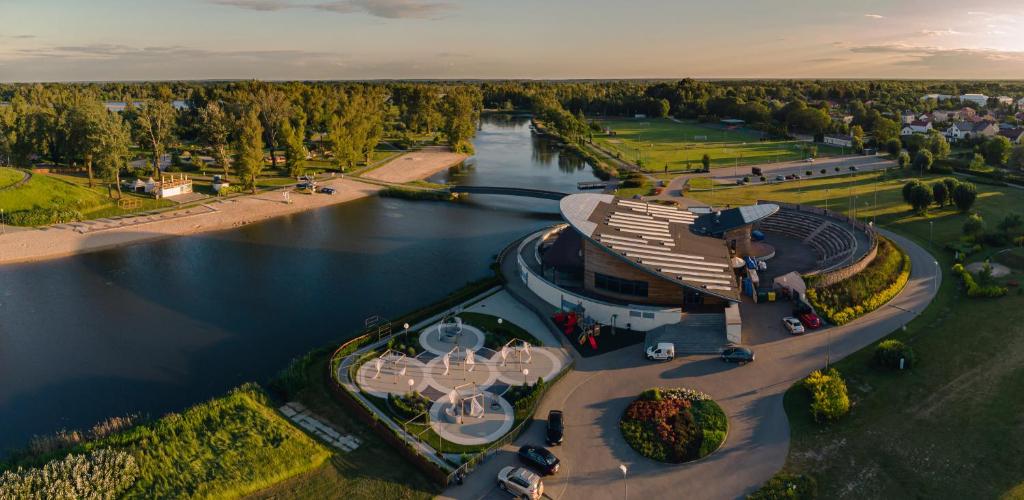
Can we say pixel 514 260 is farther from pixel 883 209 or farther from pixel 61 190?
pixel 61 190

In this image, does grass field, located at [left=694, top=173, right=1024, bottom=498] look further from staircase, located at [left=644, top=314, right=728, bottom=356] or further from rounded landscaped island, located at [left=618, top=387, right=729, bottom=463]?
staircase, located at [left=644, top=314, right=728, bottom=356]

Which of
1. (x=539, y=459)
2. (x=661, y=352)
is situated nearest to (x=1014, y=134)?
(x=661, y=352)

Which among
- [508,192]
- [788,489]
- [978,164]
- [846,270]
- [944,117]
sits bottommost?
[788,489]

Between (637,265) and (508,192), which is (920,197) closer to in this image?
(637,265)

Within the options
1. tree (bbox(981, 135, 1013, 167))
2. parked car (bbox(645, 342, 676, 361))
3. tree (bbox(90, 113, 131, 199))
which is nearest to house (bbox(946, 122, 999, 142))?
tree (bbox(981, 135, 1013, 167))

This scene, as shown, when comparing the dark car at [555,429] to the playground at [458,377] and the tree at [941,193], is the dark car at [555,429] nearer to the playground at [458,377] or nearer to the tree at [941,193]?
the playground at [458,377]

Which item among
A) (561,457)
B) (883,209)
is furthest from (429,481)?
(883,209)

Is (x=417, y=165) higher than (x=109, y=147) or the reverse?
the reverse

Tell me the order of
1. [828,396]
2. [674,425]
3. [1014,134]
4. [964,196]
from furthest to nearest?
[1014,134], [964,196], [828,396], [674,425]
